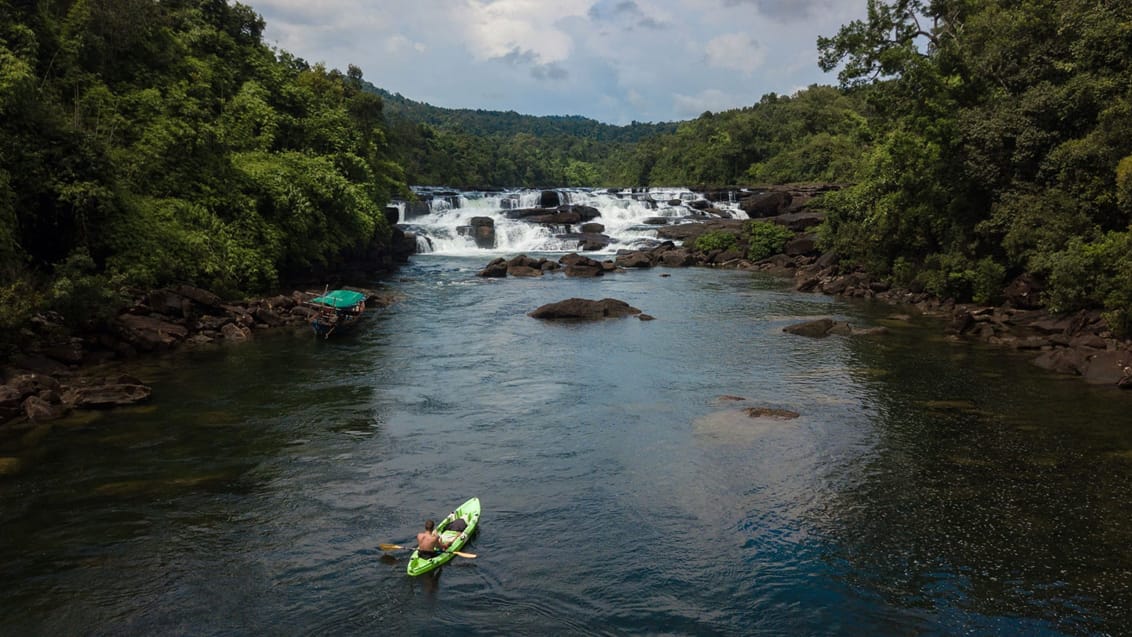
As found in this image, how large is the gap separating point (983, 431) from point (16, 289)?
23665 millimetres

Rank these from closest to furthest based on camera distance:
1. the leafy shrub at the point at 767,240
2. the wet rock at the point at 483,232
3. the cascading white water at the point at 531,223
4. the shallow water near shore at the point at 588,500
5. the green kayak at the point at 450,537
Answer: the shallow water near shore at the point at 588,500 → the green kayak at the point at 450,537 → the leafy shrub at the point at 767,240 → the cascading white water at the point at 531,223 → the wet rock at the point at 483,232

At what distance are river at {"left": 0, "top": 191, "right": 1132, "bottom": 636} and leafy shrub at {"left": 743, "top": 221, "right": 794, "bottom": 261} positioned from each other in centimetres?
2755

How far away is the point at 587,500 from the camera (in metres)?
13.8

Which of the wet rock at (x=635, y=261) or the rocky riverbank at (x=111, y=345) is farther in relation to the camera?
the wet rock at (x=635, y=261)

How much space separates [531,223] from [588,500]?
48482mm

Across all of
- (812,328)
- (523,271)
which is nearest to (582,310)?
(812,328)

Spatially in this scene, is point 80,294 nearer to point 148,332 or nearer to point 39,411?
point 148,332

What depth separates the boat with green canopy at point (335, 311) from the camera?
27234 millimetres

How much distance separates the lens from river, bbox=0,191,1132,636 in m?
10.3

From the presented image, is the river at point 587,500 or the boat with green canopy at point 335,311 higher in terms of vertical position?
the boat with green canopy at point 335,311

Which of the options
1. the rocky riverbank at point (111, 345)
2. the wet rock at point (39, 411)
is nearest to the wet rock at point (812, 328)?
the rocky riverbank at point (111, 345)

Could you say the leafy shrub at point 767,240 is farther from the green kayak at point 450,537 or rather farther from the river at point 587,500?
the green kayak at point 450,537

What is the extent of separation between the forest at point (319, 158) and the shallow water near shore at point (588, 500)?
4.89 meters

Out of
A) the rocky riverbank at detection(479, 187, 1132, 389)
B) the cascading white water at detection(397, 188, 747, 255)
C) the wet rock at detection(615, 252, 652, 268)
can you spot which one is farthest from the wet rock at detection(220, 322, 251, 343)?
the cascading white water at detection(397, 188, 747, 255)
